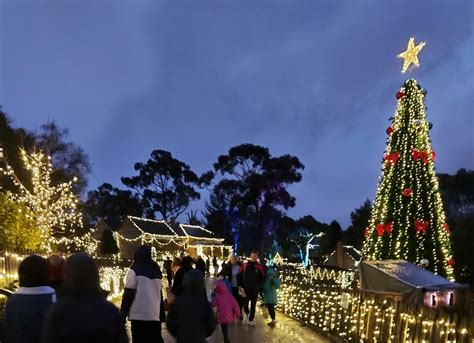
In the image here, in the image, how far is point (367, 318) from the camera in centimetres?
991

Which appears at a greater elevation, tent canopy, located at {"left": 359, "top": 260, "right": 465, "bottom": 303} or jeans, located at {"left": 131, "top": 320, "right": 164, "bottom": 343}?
Result: tent canopy, located at {"left": 359, "top": 260, "right": 465, "bottom": 303}

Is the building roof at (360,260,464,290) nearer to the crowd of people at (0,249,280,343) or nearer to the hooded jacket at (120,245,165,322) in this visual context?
the crowd of people at (0,249,280,343)

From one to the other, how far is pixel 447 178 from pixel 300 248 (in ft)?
64.2

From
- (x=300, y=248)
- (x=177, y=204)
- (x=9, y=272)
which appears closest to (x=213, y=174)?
(x=300, y=248)

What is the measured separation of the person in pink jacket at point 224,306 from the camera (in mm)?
9984

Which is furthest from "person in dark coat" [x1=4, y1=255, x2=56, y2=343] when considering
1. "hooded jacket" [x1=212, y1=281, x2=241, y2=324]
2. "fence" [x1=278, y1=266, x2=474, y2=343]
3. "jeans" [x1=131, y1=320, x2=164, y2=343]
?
"hooded jacket" [x1=212, y1=281, x2=241, y2=324]

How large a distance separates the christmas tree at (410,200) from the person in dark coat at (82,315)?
55.5 ft

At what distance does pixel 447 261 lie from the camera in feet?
63.4

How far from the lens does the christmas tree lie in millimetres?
19250

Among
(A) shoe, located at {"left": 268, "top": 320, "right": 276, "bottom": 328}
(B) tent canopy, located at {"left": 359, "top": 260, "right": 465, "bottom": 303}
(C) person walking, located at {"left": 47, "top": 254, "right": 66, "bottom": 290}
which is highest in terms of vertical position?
(B) tent canopy, located at {"left": 359, "top": 260, "right": 465, "bottom": 303}

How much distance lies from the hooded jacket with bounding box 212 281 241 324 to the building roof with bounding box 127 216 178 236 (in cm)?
4579

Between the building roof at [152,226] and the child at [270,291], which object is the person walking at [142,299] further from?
the building roof at [152,226]

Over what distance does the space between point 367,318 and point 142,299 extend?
184 inches

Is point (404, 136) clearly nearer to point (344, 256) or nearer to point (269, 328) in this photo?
point (269, 328)
